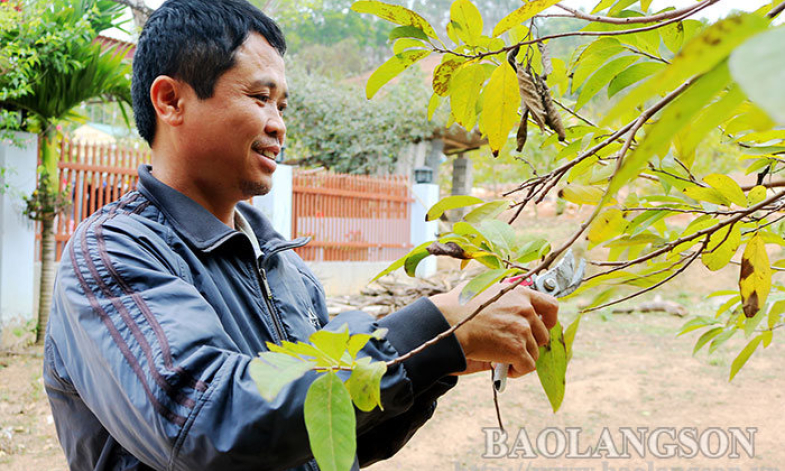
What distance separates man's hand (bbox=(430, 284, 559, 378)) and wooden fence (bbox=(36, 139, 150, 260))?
4998mm

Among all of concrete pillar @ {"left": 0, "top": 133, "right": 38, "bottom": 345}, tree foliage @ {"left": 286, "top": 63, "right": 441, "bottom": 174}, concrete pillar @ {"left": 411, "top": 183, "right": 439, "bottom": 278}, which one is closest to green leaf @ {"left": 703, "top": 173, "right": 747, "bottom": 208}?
concrete pillar @ {"left": 0, "top": 133, "right": 38, "bottom": 345}

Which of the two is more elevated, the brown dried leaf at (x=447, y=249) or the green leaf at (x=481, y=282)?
the brown dried leaf at (x=447, y=249)

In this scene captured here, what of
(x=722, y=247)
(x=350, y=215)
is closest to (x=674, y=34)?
(x=722, y=247)

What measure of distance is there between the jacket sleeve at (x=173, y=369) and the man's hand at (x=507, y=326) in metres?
0.02

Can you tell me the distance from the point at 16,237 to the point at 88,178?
0.78 metres

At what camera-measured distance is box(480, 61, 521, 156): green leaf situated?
689 millimetres

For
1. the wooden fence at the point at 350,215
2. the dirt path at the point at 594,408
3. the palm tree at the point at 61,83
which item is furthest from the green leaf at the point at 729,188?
the wooden fence at the point at 350,215

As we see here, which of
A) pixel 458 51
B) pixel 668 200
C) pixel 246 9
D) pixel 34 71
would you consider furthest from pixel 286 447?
pixel 34 71

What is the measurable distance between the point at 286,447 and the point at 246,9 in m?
0.88

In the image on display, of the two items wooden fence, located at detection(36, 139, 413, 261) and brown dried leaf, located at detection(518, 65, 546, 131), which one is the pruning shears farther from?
wooden fence, located at detection(36, 139, 413, 261)

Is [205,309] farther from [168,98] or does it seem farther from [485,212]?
[168,98]

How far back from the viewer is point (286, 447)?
693 mm

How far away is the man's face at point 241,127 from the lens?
109 cm

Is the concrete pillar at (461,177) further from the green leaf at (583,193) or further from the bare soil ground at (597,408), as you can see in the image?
the green leaf at (583,193)
